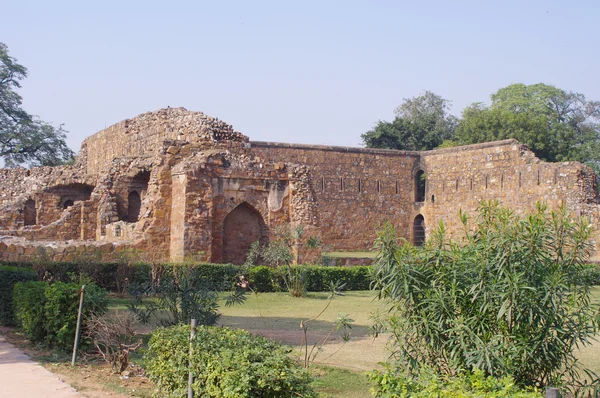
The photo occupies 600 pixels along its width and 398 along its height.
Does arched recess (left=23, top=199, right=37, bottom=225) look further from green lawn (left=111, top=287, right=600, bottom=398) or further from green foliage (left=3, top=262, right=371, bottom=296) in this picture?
green lawn (left=111, top=287, right=600, bottom=398)

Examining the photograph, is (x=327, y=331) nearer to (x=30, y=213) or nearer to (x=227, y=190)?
(x=227, y=190)

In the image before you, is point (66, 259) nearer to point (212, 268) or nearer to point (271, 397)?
point (212, 268)

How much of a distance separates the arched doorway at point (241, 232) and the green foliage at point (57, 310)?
10622 mm

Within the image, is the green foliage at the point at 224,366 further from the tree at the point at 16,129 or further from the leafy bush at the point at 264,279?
the tree at the point at 16,129

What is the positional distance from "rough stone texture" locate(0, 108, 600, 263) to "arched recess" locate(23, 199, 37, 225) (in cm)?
4

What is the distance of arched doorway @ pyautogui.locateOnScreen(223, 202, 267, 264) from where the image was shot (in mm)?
20484

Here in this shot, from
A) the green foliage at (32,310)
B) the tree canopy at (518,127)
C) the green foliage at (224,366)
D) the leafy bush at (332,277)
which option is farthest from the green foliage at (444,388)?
the tree canopy at (518,127)

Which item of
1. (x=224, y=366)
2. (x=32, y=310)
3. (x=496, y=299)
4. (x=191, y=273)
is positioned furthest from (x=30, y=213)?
(x=496, y=299)

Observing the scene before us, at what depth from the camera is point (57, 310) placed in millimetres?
9070

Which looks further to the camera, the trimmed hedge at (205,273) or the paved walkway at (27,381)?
the trimmed hedge at (205,273)

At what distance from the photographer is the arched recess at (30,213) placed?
83.5ft

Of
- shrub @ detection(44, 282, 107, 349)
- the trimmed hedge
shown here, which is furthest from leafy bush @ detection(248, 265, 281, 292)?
shrub @ detection(44, 282, 107, 349)

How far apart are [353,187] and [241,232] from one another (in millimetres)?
12057

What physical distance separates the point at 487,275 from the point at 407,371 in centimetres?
102
